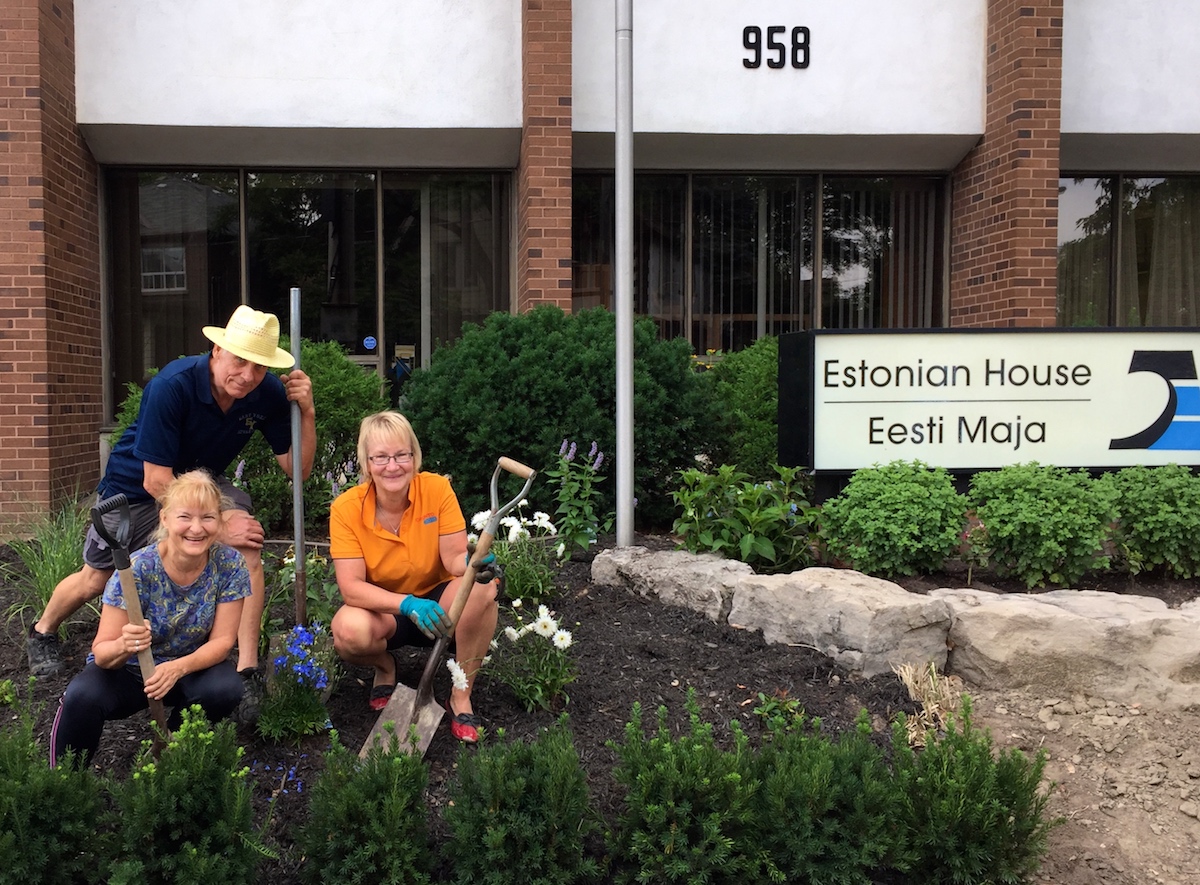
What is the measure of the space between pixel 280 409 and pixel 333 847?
1.85m

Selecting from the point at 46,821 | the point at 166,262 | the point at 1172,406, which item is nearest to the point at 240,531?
the point at 46,821

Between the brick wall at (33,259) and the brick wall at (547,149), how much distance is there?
3800mm

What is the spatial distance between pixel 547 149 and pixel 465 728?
6.39 metres

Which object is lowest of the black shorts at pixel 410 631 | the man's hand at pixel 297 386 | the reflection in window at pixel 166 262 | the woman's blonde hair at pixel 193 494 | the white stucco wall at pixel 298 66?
the black shorts at pixel 410 631

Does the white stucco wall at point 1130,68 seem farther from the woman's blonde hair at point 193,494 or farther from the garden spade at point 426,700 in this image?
the woman's blonde hair at point 193,494

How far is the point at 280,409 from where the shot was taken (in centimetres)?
407

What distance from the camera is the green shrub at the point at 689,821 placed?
284cm

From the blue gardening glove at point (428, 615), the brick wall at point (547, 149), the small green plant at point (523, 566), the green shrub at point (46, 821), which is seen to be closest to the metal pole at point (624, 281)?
the small green plant at point (523, 566)

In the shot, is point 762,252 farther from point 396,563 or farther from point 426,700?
point 426,700

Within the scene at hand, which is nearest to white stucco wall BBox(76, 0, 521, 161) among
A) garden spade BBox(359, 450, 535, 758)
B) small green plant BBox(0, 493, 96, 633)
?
small green plant BBox(0, 493, 96, 633)

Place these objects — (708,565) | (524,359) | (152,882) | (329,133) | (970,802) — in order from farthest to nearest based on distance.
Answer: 1. (329,133)
2. (524,359)
3. (708,565)
4. (970,802)
5. (152,882)

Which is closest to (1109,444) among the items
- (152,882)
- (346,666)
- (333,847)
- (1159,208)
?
(346,666)

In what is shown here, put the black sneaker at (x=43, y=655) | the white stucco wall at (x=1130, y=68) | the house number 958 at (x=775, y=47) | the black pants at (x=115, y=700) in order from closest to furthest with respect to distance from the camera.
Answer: the black pants at (x=115, y=700) → the black sneaker at (x=43, y=655) → the house number 958 at (x=775, y=47) → the white stucco wall at (x=1130, y=68)

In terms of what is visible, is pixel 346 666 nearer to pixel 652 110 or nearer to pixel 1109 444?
pixel 1109 444
